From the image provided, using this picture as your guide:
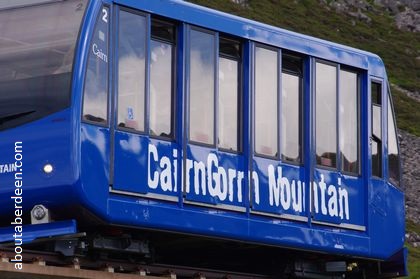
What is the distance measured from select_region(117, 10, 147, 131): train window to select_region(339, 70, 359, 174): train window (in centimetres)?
403

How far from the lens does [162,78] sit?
17625 millimetres

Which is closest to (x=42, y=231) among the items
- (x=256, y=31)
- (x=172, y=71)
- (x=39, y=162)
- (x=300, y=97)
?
(x=39, y=162)

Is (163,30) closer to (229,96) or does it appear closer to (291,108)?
(229,96)

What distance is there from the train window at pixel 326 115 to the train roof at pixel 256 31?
24 centimetres

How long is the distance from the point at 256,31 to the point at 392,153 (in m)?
3.71

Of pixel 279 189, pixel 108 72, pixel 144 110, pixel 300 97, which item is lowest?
pixel 279 189

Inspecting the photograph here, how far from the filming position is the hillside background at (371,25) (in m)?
94.5

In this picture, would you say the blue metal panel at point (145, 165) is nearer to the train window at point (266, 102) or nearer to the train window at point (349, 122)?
the train window at point (266, 102)

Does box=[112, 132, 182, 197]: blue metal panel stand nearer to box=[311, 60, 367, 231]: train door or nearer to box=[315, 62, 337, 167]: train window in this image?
box=[311, 60, 367, 231]: train door

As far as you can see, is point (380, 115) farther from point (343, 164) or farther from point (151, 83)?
point (151, 83)

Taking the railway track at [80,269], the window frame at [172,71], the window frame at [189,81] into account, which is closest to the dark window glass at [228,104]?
the window frame at [189,81]

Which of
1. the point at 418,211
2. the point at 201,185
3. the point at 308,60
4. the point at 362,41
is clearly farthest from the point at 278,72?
the point at 362,41

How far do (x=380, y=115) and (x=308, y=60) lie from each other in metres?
1.87

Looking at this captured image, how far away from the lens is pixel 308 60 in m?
19.8
